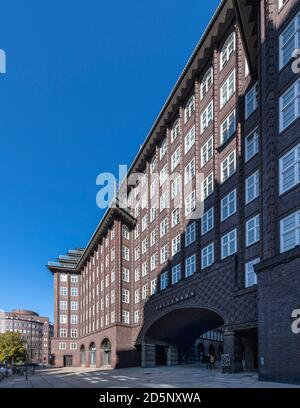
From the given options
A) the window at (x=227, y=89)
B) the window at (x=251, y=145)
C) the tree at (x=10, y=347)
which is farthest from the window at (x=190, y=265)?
the tree at (x=10, y=347)

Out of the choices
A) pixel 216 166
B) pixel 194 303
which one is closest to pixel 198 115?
pixel 216 166

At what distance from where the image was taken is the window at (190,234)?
46688 mm

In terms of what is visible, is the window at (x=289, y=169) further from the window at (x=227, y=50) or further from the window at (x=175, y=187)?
the window at (x=175, y=187)

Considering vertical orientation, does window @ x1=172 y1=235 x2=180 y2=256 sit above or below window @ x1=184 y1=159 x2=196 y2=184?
below

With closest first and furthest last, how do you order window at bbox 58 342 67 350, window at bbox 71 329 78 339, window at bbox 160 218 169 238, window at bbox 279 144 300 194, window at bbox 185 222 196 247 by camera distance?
1. window at bbox 279 144 300 194
2. window at bbox 185 222 196 247
3. window at bbox 160 218 169 238
4. window at bbox 58 342 67 350
5. window at bbox 71 329 78 339

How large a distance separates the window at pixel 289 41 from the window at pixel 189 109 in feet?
69.2

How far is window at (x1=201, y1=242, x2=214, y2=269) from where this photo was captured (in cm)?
4219

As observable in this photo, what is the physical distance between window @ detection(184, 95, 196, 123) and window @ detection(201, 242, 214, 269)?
15384 millimetres

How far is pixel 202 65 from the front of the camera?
47188mm

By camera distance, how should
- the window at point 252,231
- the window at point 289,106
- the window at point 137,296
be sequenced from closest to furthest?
the window at point 289,106, the window at point 252,231, the window at point 137,296

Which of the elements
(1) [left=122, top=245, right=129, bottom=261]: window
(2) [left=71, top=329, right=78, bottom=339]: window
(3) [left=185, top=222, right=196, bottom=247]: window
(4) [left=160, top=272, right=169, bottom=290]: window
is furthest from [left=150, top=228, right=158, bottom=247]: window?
(2) [left=71, top=329, right=78, bottom=339]: window

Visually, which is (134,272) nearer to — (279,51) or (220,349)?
(220,349)

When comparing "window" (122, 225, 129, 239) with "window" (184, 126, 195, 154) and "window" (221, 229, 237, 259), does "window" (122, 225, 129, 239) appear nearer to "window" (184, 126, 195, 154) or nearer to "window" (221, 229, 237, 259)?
"window" (184, 126, 195, 154)
